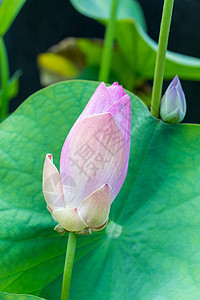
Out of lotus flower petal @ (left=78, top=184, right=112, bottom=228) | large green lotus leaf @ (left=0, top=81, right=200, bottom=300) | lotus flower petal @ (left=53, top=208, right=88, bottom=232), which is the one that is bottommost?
large green lotus leaf @ (left=0, top=81, right=200, bottom=300)

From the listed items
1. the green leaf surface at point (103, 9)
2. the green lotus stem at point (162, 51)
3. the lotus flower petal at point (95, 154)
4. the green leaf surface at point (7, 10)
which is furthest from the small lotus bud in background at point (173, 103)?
the green leaf surface at point (103, 9)

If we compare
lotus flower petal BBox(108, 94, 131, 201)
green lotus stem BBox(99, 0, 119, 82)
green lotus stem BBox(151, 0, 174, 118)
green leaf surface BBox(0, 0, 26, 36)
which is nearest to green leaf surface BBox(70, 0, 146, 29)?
green lotus stem BBox(99, 0, 119, 82)

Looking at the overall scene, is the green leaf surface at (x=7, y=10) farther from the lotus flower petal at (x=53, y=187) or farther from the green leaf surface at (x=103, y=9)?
the lotus flower petal at (x=53, y=187)

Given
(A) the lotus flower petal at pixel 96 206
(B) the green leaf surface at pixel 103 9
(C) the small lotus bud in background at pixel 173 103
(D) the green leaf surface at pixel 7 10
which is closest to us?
(A) the lotus flower petal at pixel 96 206

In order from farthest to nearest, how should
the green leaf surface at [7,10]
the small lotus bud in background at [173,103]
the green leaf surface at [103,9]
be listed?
1. the green leaf surface at [103,9]
2. the green leaf surface at [7,10]
3. the small lotus bud in background at [173,103]

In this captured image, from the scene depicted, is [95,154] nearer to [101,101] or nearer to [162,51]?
[101,101]

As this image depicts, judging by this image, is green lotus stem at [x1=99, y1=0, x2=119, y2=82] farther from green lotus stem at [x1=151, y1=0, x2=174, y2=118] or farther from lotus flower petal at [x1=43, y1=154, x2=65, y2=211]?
lotus flower petal at [x1=43, y1=154, x2=65, y2=211]

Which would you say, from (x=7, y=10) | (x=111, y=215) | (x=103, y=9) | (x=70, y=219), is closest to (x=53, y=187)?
(x=70, y=219)

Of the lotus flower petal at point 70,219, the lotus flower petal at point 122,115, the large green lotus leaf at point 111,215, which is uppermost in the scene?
the lotus flower petal at point 122,115
